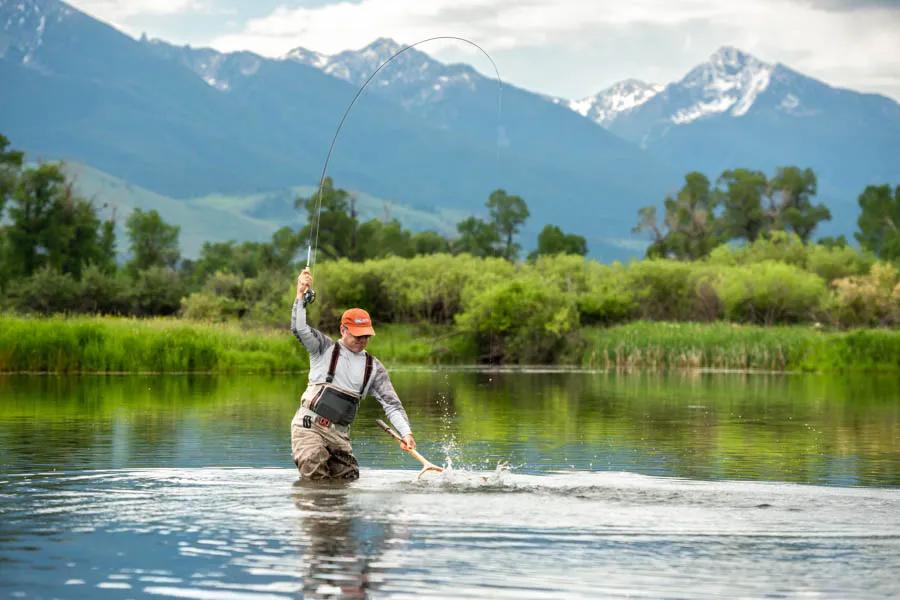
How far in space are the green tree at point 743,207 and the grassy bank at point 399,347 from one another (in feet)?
286

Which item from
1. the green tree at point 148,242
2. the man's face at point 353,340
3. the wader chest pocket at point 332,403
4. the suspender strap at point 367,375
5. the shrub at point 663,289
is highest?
the green tree at point 148,242

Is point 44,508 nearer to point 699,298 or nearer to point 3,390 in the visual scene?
point 3,390

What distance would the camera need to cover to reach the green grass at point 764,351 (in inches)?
2327

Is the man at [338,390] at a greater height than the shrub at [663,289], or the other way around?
the shrub at [663,289]

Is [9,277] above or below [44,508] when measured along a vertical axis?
above

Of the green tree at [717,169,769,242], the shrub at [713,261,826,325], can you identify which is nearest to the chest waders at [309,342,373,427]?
the shrub at [713,261,826,325]

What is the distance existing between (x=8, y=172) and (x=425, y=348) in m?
33.7

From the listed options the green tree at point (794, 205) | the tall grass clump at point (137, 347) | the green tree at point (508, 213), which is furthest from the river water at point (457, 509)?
the green tree at point (794, 205)

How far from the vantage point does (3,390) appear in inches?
1347

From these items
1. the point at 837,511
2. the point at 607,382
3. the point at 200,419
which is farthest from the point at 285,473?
the point at 607,382

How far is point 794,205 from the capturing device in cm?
15688

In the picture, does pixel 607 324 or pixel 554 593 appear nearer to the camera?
pixel 554 593

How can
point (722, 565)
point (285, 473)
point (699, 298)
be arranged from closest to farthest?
point (722, 565) < point (285, 473) < point (699, 298)

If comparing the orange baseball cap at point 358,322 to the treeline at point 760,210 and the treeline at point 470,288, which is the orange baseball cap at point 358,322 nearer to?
the treeline at point 470,288
